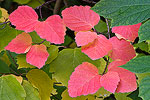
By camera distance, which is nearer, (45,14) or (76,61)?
(76,61)

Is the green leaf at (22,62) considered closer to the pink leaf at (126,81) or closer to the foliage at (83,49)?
the foliage at (83,49)

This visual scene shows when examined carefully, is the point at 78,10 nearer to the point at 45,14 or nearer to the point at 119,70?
the point at 119,70

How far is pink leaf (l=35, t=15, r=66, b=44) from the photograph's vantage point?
0.40 m

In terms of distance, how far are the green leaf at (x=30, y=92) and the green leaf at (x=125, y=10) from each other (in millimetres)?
218

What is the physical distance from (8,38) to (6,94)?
136 mm

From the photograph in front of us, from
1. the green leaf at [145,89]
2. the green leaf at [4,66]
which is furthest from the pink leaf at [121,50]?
the green leaf at [4,66]

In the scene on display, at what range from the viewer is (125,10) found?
37 cm

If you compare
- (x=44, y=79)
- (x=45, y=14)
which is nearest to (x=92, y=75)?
(x=44, y=79)

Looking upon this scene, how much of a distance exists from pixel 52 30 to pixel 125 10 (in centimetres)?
14

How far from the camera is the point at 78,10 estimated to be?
1.45 feet

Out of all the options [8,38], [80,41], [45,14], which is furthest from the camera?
[45,14]

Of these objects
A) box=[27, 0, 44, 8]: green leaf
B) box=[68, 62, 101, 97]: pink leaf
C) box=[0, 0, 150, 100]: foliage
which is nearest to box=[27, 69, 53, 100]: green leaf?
box=[0, 0, 150, 100]: foliage

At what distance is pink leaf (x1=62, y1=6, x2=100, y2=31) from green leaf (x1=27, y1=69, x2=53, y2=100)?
→ 14 cm

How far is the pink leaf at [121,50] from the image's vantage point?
16.7 inches
